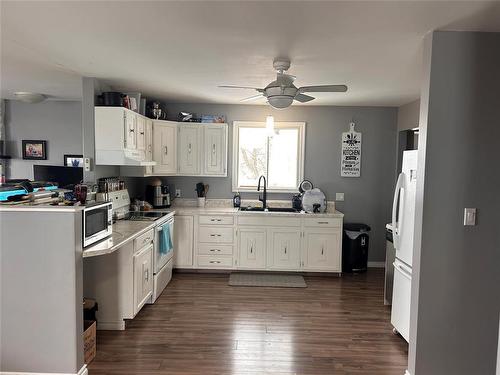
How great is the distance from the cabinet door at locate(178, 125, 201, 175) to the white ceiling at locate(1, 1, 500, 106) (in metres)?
1.09

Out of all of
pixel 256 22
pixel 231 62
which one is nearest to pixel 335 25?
pixel 256 22

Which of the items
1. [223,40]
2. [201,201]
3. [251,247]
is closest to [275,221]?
[251,247]

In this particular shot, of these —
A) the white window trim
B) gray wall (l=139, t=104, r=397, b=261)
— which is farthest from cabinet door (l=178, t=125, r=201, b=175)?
the white window trim

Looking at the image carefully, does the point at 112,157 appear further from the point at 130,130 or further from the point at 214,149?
the point at 214,149

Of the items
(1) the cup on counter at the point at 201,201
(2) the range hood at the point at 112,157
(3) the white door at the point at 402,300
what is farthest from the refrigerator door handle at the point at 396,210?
(1) the cup on counter at the point at 201,201

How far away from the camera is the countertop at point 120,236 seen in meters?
2.45

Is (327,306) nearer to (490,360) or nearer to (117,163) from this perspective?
(490,360)

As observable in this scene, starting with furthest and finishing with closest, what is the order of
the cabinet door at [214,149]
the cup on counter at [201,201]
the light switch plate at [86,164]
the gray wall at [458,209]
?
the cup on counter at [201,201] < the cabinet door at [214,149] < the light switch plate at [86,164] < the gray wall at [458,209]

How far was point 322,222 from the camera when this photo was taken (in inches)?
180

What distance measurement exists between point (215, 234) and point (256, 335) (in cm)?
186

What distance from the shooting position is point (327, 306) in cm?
364

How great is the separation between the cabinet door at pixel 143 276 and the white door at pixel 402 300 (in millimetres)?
2425

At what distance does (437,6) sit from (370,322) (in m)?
2.79

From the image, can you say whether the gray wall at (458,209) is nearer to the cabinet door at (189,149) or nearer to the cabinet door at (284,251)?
the cabinet door at (284,251)
